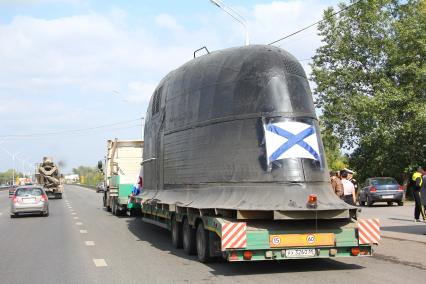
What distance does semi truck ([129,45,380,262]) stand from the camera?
934 centimetres

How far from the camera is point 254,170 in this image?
10.1m

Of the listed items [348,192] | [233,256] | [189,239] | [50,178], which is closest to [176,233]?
[189,239]

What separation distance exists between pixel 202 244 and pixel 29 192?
1641cm

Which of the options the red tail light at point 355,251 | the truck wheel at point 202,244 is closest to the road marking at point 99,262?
the truck wheel at point 202,244

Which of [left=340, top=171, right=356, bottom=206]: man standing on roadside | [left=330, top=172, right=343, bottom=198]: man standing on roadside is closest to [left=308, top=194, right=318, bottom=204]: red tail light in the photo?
[left=330, top=172, right=343, bottom=198]: man standing on roadside

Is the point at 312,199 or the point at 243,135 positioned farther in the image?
the point at 243,135

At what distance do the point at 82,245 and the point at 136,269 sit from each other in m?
4.25

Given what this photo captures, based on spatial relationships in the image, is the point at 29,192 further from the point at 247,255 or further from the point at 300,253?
the point at 300,253

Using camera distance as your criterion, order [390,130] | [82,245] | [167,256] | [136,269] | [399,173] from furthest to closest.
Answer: [399,173] → [390,130] → [82,245] → [167,256] → [136,269]

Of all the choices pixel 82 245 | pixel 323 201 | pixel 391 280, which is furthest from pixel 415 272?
pixel 82 245

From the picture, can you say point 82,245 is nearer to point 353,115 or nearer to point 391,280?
point 391,280

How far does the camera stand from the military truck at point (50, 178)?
48.2 m

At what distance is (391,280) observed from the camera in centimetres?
868

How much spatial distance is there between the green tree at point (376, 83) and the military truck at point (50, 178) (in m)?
22.8
